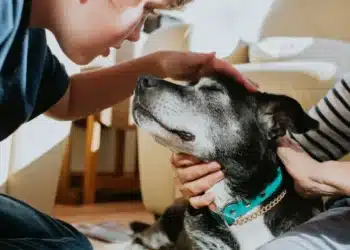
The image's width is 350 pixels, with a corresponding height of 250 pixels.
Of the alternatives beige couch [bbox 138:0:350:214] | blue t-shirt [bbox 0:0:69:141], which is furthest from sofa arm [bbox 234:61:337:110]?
blue t-shirt [bbox 0:0:69:141]

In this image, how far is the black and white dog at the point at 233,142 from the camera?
3.51 feet

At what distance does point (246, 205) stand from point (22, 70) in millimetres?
521

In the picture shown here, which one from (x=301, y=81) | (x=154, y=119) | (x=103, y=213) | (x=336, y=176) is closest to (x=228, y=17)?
(x=103, y=213)

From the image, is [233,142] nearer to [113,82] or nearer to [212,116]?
[212,116]

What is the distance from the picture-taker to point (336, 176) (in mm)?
896

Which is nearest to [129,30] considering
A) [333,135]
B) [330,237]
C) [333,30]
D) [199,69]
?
[199,69]

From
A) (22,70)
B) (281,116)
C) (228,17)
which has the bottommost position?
(228,17)

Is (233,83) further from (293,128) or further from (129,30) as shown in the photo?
(129,30)

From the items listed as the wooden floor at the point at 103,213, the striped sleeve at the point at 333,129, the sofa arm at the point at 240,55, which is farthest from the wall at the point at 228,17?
the striped sleeve at the point at 333,129

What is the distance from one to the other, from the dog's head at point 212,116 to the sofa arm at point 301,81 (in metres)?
0.31

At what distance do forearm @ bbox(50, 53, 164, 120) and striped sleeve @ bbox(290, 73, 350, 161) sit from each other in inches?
14.1

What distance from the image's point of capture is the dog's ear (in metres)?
1.03

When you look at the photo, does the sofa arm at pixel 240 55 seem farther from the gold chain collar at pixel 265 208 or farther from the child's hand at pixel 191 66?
the gold chain collar at pixel 265 208

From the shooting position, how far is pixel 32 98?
2.96 ft
